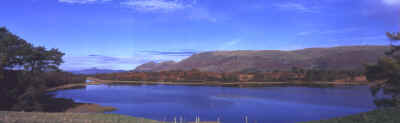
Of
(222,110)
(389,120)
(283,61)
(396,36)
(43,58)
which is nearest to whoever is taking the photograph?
(389,120)

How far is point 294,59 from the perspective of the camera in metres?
152

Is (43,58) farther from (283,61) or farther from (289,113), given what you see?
(283,61)

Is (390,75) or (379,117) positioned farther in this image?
(390,75)

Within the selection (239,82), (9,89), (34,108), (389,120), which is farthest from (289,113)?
(239,82)

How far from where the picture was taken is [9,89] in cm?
2605

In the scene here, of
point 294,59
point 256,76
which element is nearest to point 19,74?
point 256,76

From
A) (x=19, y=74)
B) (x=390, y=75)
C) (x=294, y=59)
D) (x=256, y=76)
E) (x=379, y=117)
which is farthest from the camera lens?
(x=294, y=59)

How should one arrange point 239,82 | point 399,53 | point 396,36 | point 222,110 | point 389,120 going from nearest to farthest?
point 389,120 → point 396,36 → point 399,53 → point 222,110 → point 239,82

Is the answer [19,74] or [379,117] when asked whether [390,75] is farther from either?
[19,74]

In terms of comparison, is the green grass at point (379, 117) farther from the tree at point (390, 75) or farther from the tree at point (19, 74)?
the tree at point (19, 74)

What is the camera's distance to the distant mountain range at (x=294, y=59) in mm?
126631

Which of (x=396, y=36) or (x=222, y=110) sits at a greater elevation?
(x=396, y=36)

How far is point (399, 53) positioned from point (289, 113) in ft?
36.5

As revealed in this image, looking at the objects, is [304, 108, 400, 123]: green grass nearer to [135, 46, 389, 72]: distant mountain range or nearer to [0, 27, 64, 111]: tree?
[0, 27, 64, 111]: tree
